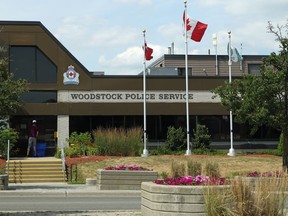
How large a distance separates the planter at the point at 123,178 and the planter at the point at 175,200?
376 inches

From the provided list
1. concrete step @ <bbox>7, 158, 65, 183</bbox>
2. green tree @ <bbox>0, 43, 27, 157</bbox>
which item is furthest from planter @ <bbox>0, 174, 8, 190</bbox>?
concrete step @ <bbox>7, 158, 65, 183</bbox>

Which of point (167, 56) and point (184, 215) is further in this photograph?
point (167, 56)

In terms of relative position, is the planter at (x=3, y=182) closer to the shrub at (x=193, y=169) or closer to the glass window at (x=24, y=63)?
the shrub at (x=193, y=169)

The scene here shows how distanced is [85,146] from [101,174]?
11.1m

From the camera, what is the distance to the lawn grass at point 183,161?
2439cm

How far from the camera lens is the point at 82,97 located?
106ft

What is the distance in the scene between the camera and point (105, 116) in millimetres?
33000

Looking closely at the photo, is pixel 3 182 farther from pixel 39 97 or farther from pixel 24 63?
pixel 24 63

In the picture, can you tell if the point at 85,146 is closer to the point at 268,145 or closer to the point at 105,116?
the point at 105,116

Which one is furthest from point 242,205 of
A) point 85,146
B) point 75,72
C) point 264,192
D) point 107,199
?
point 75,72

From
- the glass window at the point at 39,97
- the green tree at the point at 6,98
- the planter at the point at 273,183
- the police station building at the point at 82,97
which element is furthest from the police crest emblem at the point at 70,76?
the planter at the point at 273,183

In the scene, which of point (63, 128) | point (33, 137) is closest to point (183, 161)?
point (63, 128)

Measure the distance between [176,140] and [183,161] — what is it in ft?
20.9

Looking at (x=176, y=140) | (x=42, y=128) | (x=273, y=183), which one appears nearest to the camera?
(x=273, y=183)
